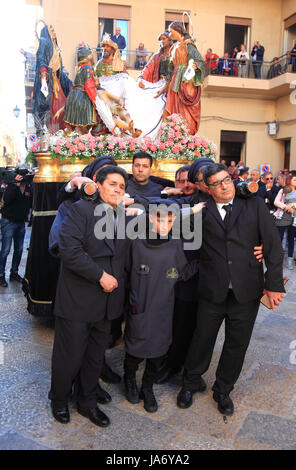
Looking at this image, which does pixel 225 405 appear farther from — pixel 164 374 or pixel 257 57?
pixel 257 57

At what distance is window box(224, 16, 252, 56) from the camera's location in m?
16.4

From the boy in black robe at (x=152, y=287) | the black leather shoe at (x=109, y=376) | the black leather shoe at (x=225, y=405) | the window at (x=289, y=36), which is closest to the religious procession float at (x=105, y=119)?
the black leather shoe at (x=109, y=376)

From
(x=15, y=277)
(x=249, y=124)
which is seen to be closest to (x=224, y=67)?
(x=249, y=124)

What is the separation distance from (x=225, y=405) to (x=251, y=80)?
1506 cm

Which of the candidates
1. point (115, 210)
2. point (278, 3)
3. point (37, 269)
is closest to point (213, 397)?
point (115, 210)

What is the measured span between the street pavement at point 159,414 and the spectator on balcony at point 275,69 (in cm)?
1419

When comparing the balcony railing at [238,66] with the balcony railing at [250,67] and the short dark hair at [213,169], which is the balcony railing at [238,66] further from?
the short dark hair at [213,169]

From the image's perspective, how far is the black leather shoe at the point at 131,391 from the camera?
306 cm

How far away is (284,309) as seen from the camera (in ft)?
17.8

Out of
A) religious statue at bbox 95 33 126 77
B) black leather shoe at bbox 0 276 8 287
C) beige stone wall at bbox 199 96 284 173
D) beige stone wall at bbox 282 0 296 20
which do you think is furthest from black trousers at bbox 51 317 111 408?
beige stone wall at bbox 282 0 296 20

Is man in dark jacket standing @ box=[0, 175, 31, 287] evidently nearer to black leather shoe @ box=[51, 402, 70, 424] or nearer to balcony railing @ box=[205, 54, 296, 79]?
black leather shoe @ box=[51, 402, 70, 424]
